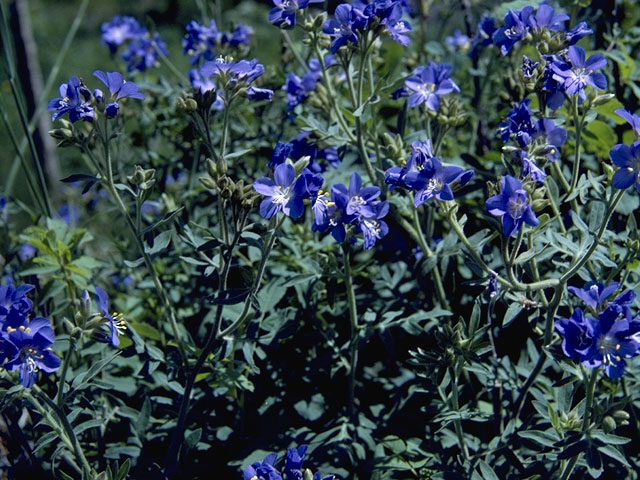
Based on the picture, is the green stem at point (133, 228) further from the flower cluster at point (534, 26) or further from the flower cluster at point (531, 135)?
the flower cluster at point (534, 26)

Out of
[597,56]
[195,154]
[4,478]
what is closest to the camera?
[597,56]

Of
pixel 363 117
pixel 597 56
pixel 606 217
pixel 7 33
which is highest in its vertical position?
pixel 7 33

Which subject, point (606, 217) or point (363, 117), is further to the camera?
point (363, 117)

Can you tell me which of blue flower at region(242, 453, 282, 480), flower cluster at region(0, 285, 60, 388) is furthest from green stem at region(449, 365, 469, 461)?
flower cluster at region(0, 285, 60, 388)

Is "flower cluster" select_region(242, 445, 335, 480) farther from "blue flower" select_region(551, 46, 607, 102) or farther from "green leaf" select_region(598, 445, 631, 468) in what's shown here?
"blue flower" select_region(551, 46, 607, 102)

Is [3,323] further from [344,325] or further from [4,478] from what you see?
[344,325]

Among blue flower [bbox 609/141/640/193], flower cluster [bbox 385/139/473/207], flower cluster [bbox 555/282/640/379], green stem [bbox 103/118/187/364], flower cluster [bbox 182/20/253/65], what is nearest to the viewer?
flower cluster [bbox 555/282/640/379]

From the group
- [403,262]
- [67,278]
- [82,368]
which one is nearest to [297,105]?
[403,262]
